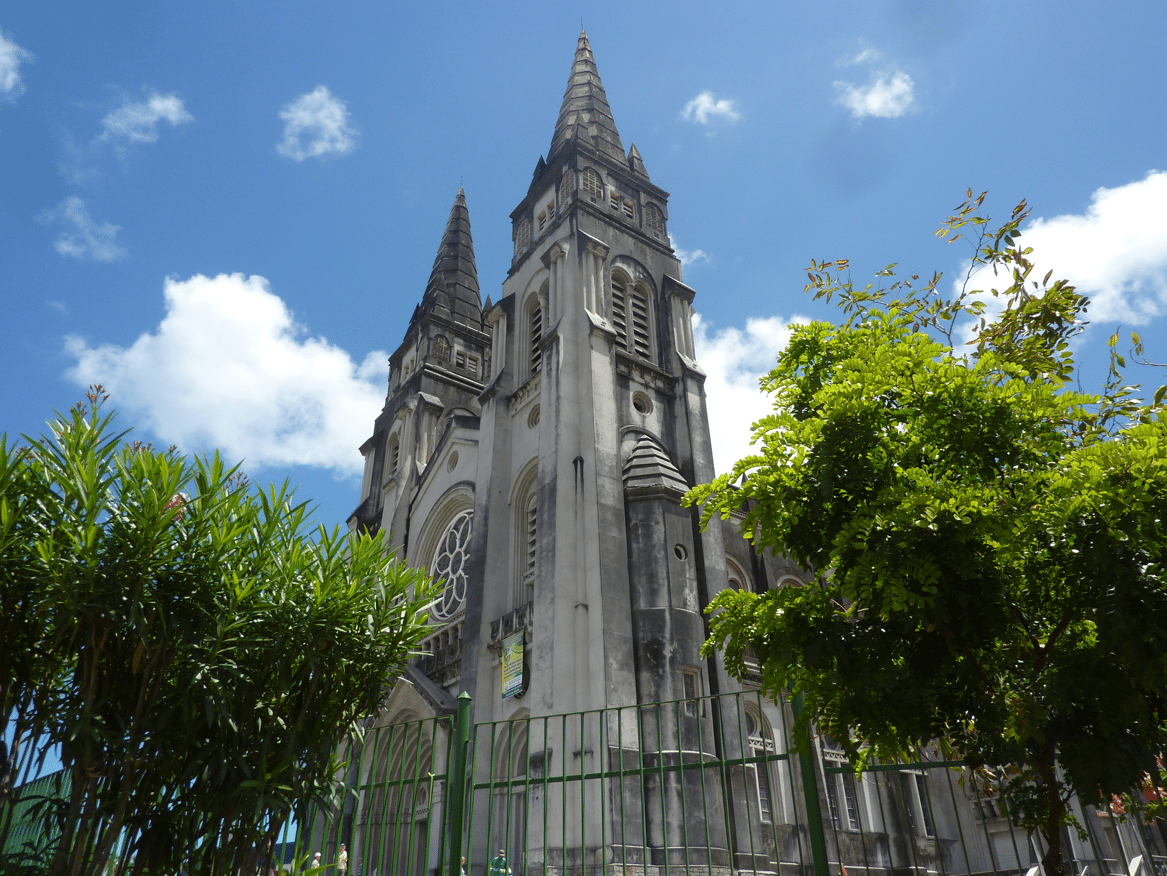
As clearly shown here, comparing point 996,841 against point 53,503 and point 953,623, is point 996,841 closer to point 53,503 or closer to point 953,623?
point 953,623

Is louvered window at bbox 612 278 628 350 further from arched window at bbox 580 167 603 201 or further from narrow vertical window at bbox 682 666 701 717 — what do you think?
narrow vertical window at bbox 682 666 701 717

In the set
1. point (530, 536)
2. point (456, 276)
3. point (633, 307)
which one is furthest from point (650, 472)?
point (456, 276)

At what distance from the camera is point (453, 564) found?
24.0 metres

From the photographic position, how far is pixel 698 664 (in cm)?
1606

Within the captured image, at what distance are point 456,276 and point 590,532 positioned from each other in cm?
2201

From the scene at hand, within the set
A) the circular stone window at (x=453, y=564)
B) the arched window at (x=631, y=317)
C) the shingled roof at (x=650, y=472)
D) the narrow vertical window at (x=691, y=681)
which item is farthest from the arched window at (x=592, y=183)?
the narrow vertical window at (x=691, y=681)

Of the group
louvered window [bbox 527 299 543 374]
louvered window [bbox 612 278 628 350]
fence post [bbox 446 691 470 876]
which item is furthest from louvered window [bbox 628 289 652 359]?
fence post [bbox 446 691 470 876]

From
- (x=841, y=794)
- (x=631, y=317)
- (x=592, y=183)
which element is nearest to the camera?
(x=841, y=794)

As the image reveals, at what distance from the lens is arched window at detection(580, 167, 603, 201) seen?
25.7 meters

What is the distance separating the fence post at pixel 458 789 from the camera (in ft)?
17.8

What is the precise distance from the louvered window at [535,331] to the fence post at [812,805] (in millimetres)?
18430

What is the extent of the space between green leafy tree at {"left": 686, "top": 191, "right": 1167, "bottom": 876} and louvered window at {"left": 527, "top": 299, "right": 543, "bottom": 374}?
59.4ft

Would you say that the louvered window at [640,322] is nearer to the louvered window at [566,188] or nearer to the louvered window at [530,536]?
the louvered window at [566,188]

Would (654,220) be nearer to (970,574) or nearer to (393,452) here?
(393,452)
